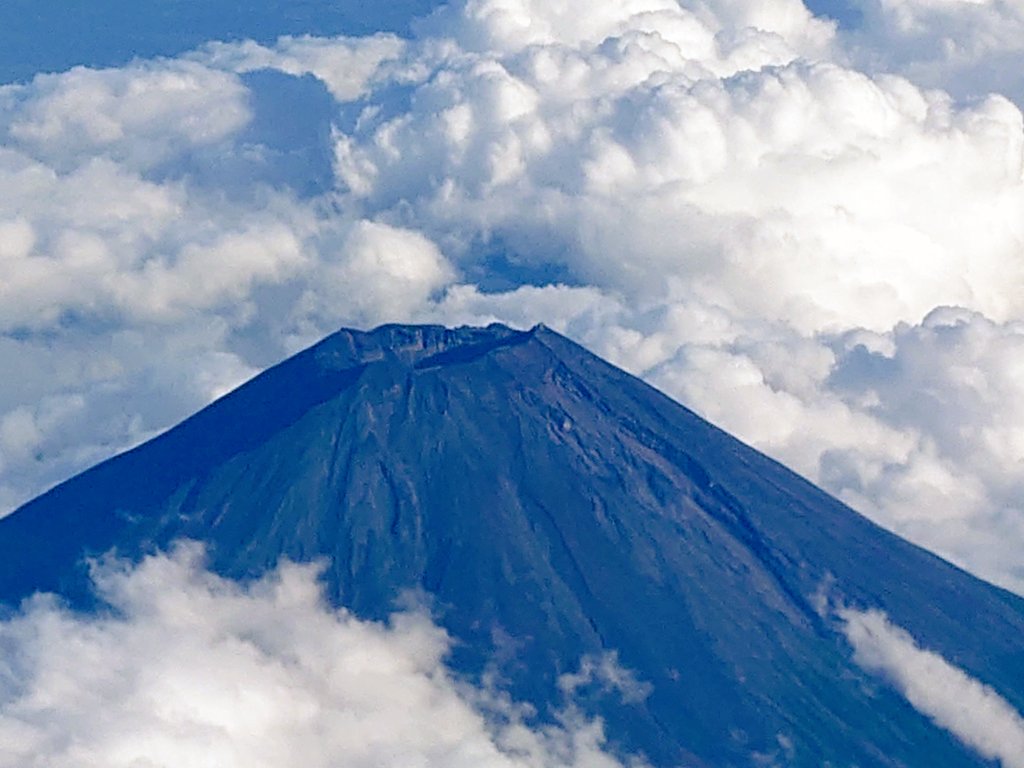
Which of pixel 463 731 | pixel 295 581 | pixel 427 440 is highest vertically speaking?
pixel 427 440

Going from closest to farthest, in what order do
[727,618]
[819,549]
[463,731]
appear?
1. [463,731]
2. [727,618]
3. [819,549]

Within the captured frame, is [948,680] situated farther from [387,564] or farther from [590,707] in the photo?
[387,564]


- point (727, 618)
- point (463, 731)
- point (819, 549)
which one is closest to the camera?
point (463, 731)

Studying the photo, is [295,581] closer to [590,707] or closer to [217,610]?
[217,610]

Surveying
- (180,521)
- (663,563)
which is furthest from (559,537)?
(180,521)

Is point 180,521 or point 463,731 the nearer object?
point 463,731

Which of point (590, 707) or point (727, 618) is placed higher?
point (727, 618)
